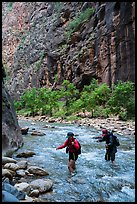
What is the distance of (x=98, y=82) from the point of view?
2903 centimetres

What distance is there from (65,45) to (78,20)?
13.6 ft

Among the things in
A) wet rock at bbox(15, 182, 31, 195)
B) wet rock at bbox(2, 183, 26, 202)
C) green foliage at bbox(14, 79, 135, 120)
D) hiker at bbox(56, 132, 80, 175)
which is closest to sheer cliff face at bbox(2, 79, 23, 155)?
hiker at bbox(56, 132, 80, 175)

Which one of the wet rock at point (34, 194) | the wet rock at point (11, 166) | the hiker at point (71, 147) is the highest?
the hiker at point (71, 147)

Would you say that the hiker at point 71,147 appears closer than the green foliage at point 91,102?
Yes

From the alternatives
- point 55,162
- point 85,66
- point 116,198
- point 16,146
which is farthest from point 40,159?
point 85,66

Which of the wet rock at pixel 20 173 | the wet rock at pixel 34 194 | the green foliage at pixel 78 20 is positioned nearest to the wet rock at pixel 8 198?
the wet rock at pixel 34 194

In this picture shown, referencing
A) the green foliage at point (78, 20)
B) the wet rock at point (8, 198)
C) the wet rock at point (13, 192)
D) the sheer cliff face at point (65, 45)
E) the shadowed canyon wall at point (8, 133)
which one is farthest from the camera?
the green foliage at point (78, 20)

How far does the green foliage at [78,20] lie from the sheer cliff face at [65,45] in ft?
2.03

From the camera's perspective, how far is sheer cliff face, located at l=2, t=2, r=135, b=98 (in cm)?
2636

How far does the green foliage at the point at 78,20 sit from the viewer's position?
111 feet

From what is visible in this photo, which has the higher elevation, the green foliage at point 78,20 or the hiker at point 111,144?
the green foliage at point 78,20

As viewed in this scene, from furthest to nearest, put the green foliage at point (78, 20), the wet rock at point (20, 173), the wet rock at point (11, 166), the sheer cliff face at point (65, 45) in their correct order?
the green foliage at point (78, 20) → the sheer cliff face at point (65, 45) → the wet rock at point (11, 166) → the wet rock at point (20, 173)

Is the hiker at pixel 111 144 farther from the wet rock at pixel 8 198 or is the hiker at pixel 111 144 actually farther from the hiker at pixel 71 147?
the wet rock at pixel 8 198

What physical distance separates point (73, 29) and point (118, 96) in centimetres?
1951
